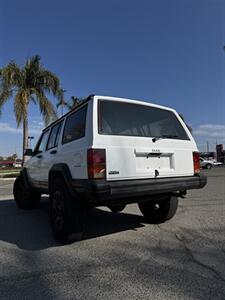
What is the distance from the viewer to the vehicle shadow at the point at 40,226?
16.1 ft

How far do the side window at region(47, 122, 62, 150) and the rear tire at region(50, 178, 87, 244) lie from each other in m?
1.08

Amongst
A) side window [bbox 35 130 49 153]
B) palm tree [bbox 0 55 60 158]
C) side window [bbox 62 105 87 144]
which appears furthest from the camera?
palm tree [bbox 0 55 60 158]

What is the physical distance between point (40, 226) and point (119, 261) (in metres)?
2.60

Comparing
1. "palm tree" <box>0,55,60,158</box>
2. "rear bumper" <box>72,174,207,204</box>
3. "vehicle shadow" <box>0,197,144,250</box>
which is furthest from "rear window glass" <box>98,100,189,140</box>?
"palm tree" <box>0,55,60,158</box>

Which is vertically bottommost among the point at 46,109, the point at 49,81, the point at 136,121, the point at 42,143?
the point at 42,143

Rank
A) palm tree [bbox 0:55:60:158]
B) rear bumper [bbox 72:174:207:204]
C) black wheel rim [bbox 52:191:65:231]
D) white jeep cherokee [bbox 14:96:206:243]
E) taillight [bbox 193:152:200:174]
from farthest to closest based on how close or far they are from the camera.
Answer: palm tree [bbox 0:55:60:158] < taillight [bbox 193:152:200:174] < black wheel rim [bbox 52:191:65:231] < white jeep cherokee [bbox 14:96:206:243] < rear bumper [bbox 72:174:207:204]

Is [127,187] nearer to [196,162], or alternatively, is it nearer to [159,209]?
[196,162]

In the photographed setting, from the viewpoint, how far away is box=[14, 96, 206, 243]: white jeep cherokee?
3930 millimetres

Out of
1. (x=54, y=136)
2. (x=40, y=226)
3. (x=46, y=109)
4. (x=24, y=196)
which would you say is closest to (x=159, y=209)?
(x=40, y=226)

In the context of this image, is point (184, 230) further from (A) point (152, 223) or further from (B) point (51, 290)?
(B) point (51, 290)

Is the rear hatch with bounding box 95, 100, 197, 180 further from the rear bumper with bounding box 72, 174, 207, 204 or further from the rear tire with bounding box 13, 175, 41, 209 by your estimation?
the rear tire with bounding box 13, 175, 41, 209

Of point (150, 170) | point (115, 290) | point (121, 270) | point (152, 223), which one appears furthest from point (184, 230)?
point (115, 290)

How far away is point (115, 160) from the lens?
400 centimetres

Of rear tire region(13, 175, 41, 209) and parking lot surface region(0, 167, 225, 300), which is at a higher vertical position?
rear tire region(13, 175, 41, 209)
